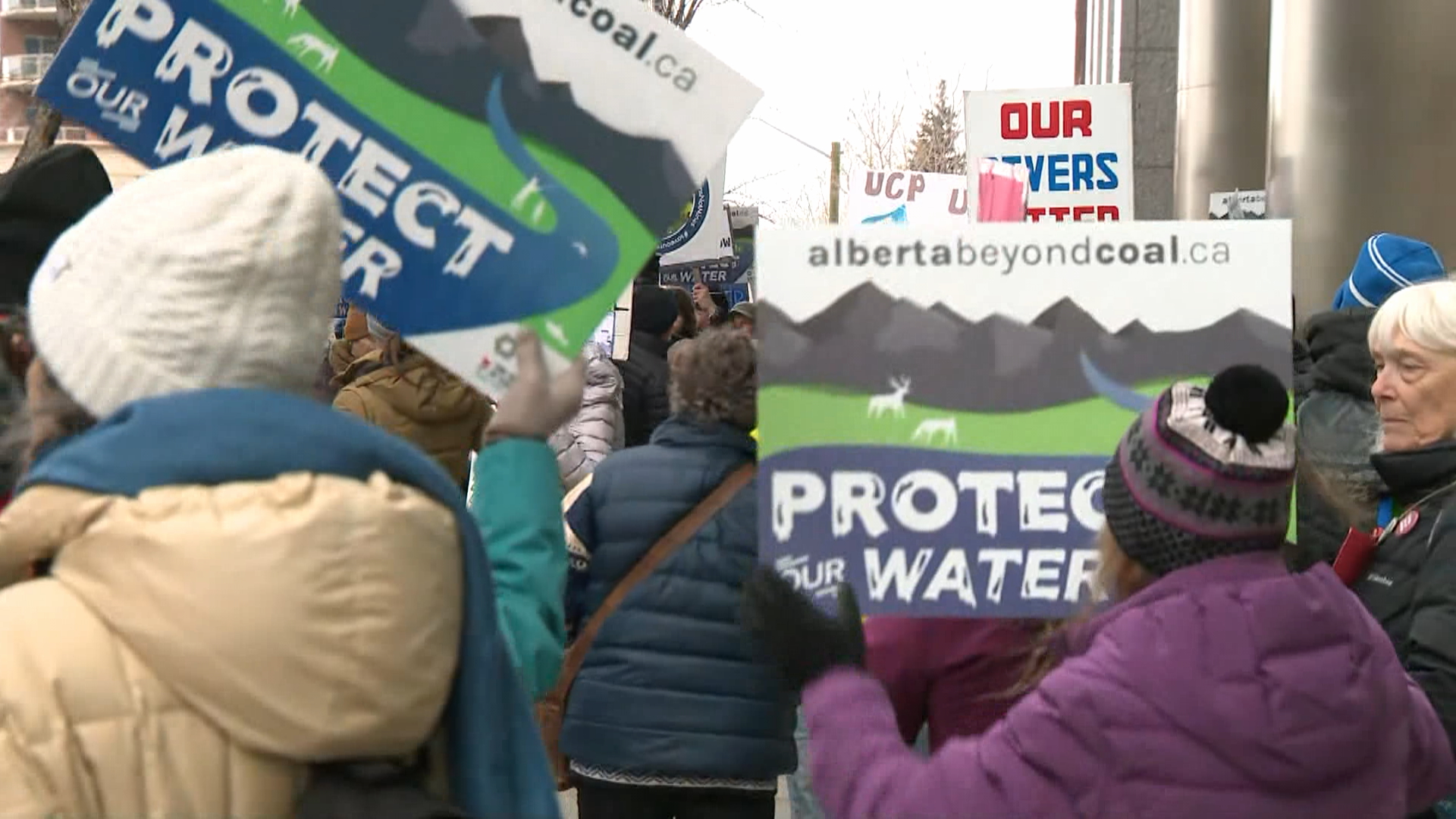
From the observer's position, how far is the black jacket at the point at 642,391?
10289 millimetres

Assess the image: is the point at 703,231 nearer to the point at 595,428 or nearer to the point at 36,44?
the point at 595,428

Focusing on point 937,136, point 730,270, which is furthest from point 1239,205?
point 937,136

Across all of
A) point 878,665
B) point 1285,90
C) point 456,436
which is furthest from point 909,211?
point 878,665

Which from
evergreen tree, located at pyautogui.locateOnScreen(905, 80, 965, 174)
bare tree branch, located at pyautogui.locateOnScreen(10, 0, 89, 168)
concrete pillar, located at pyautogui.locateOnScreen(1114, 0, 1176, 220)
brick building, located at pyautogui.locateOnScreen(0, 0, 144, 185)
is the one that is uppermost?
brick building, located at pyautogui.locateOnScreen(0, 0, 144, 185)

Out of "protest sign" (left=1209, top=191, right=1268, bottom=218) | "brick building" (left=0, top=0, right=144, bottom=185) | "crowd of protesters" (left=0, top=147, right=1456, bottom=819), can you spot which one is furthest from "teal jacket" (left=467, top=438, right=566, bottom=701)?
"brick building" (left=0, top=0, right=144, bottom=185)

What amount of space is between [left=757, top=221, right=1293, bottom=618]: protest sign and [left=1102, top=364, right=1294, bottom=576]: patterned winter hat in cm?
67

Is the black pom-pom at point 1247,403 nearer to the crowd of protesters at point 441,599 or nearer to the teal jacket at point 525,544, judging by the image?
the crowd of protesters at point 441,599

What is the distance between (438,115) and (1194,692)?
4.94ft

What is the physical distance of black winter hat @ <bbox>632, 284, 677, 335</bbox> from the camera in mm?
10711

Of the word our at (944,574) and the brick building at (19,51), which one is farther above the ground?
the brick building at (19,51)

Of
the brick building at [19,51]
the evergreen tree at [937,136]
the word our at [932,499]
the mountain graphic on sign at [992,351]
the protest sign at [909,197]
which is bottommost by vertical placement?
the word our at [932,499]

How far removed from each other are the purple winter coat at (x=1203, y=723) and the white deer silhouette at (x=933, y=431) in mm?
761

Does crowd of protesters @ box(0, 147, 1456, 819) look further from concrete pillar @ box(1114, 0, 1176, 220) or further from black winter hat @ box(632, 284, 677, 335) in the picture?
concrete pillar @ box(1114, 0, 1176, 220)

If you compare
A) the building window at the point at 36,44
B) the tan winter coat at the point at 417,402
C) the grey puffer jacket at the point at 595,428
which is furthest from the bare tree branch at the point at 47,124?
the building window at the point at 36,44
